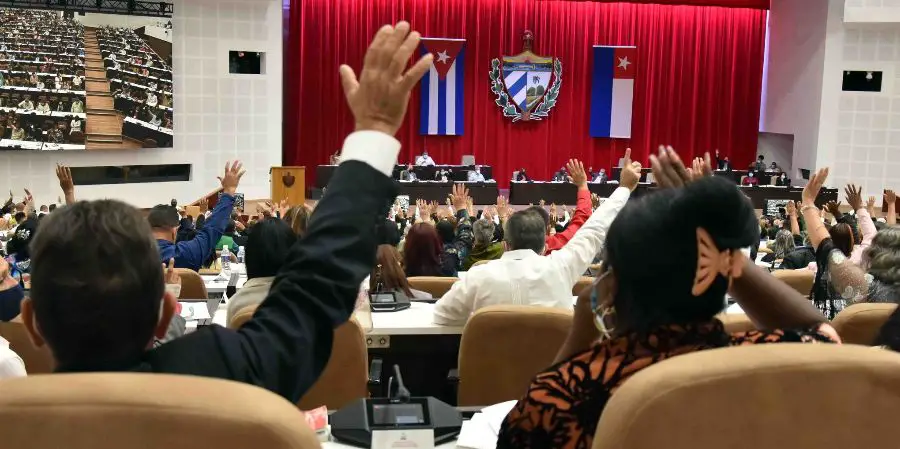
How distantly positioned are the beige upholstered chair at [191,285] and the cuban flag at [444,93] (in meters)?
13.4

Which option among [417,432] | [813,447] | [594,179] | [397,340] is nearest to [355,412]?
[417,432]

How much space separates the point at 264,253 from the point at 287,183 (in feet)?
36.7

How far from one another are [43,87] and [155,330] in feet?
45.9

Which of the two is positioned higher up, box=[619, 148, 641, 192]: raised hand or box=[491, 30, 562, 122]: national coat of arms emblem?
box=[491, 30, 562, 122]: national coat of arms emblem

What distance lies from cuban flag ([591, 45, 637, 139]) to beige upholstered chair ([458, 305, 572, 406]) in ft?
52.6

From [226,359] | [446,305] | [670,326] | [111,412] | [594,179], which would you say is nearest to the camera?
[111,412]

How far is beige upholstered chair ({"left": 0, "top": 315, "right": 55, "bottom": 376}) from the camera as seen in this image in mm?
3330

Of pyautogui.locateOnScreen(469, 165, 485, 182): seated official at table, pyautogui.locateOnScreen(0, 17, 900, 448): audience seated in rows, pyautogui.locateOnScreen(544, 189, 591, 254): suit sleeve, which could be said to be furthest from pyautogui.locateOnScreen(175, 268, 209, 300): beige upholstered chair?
pyautogui.locateOnScreen(469, 165, 485, 182): seated official at table

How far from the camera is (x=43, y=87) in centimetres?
1376

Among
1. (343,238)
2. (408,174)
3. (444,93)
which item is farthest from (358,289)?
(444,93)

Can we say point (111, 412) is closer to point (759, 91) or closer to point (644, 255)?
point (644, 255)

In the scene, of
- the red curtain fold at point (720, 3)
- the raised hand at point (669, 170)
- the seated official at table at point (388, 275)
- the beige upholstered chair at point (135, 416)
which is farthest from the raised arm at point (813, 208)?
the red curtain fold at point (720, 3)

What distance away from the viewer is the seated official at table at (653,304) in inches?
56.3

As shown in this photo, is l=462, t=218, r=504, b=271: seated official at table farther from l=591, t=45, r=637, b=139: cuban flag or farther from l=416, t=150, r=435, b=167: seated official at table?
l=591, t=45, r=637, b=139: cuban flag
